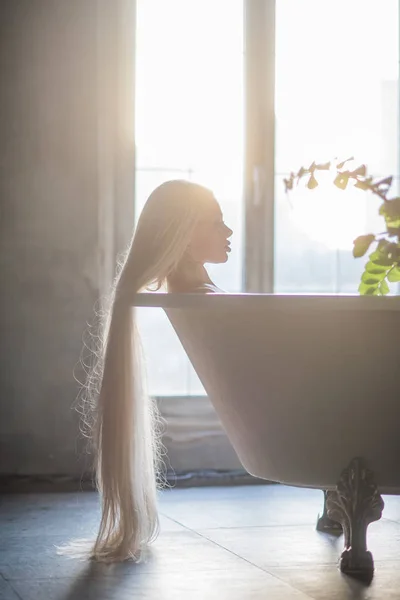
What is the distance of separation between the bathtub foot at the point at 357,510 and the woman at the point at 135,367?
44 cm

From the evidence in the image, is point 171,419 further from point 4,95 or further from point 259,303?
point 259,303

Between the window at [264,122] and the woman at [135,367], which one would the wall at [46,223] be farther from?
the woman at [135,367]

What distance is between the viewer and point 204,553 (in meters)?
2.13

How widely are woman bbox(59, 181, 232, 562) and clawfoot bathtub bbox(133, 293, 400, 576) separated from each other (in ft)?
0.39

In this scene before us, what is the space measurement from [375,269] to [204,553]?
0.74 meters

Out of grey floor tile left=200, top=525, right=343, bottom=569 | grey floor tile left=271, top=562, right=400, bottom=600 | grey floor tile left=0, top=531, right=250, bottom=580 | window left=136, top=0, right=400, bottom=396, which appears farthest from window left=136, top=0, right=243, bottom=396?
grey floor tile left=271, top=562, right=400, bottom=600

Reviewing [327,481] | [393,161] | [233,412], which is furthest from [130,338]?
[393,161]

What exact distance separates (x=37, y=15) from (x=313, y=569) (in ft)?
6.89

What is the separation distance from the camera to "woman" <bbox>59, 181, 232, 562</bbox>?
2.02 metres

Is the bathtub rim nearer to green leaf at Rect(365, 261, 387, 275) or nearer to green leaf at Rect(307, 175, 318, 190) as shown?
green leaf at Rect(307, 175, 318, 190)

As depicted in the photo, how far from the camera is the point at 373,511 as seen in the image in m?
1.90

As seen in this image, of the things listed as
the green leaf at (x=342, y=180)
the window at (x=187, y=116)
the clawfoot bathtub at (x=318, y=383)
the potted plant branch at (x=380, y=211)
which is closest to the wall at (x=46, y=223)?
the window at (x=187, y=116)

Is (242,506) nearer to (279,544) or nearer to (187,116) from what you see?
(279,544)

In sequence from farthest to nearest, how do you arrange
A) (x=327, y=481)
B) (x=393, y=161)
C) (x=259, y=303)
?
(x=393, y=161) < (x=327, y=481) < (x=259, y=303)
